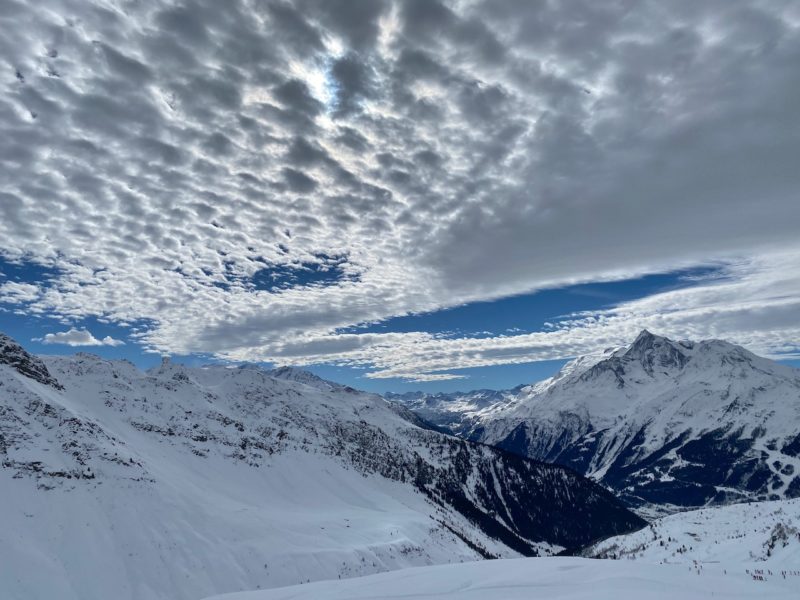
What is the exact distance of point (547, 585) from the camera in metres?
19.9

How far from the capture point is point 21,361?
113m

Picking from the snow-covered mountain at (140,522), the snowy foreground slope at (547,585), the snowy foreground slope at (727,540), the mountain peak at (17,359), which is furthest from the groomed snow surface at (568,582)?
the mountain peak at (17,359)

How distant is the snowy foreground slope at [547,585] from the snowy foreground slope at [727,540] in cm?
351

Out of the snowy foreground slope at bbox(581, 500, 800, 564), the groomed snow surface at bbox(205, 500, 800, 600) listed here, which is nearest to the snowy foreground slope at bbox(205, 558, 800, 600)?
the groomed snow surface at bbox(205, 500, 800, 600)

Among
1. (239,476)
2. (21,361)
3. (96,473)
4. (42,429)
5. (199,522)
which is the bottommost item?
(239,476)

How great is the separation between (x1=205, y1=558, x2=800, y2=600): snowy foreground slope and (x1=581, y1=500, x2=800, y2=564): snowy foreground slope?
351 cm

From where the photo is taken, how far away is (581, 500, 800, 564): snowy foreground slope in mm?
33688

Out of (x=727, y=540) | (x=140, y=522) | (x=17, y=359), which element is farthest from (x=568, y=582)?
(x=17, y=359)

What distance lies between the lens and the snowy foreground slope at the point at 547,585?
59.0ft

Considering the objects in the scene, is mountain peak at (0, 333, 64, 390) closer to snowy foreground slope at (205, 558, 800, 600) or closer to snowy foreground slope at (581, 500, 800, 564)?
snowy foreground slope at (205, 558, 800, 600)

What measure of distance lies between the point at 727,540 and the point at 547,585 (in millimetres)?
42418

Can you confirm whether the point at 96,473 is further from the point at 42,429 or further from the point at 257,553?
the point at 257,553

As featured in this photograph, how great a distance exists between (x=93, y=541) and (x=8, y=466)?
19.8 m

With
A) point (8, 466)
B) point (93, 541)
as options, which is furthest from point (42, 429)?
point (93, 541)
